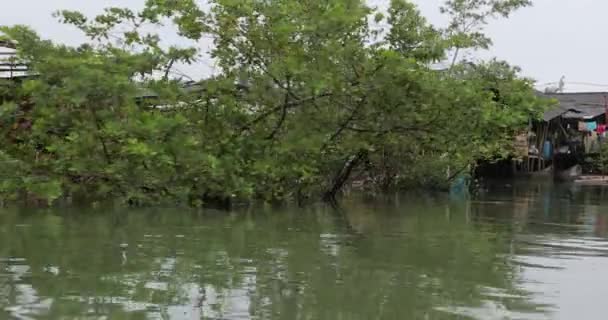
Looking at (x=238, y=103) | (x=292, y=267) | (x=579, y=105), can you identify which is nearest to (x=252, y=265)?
(x=292, y=267)

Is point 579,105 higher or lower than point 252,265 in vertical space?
higher

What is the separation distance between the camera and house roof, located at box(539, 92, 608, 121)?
32.0 meters

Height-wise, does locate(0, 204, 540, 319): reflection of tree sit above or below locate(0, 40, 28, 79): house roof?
below

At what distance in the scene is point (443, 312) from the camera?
5.99 meters

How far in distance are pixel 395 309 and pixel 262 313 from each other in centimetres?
102

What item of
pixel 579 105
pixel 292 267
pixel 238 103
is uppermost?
pixel 579 105

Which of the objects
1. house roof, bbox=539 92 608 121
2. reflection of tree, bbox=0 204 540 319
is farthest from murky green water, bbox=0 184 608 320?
house roof, bbox=539 92 608 121

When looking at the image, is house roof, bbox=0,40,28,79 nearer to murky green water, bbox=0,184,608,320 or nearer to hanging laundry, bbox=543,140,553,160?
murky green water, bbox=0,184,608,320

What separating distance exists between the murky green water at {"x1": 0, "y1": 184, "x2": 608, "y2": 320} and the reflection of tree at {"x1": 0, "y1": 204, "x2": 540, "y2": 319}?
0.02 meters

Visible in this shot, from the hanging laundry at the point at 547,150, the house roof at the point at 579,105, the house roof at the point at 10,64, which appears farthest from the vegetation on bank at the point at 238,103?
the hanging laundry at the point at 547,150

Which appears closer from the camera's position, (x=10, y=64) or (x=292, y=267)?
(x=292, y=267)

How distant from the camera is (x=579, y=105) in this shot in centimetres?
3675

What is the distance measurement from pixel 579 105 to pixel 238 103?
87.9 ft

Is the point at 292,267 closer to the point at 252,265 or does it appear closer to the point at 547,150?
the point at 252,265
